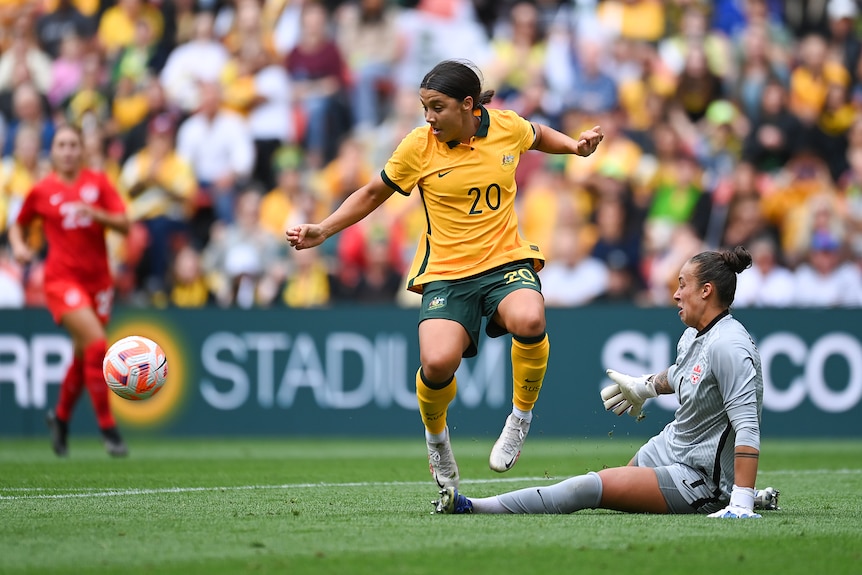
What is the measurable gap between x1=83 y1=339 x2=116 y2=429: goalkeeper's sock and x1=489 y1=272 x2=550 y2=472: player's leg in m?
4.74

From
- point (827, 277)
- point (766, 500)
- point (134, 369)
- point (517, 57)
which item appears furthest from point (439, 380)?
point (517, 57)

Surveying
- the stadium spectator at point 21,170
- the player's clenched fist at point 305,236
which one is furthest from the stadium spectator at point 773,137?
the player's clenched fist at point 305,236

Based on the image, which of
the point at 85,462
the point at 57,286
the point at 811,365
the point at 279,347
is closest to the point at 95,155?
the point at 279,347

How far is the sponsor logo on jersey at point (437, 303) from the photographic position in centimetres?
724

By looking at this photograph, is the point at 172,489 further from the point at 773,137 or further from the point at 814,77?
the point at 814,77

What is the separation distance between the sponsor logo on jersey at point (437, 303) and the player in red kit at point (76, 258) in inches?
187

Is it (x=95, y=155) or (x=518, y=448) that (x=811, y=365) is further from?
(x=95, y=155)

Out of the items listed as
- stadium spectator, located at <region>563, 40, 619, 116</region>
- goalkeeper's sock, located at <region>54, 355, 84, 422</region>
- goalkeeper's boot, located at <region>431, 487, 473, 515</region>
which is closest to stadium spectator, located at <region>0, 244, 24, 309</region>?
goalkeeper's sock, located at <region>54, 355, 84, 422</region>

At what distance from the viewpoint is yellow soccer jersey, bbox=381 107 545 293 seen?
24.1ft

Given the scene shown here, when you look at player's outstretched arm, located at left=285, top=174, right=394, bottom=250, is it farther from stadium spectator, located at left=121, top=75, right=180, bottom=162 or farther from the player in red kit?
stadium spectator, located at left=121, top=75, right=180, bottom=162

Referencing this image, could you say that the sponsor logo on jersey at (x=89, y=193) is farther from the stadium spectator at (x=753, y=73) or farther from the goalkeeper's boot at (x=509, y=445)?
the stadium spectator at (x=753, y=73)

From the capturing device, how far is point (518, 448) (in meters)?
7.34

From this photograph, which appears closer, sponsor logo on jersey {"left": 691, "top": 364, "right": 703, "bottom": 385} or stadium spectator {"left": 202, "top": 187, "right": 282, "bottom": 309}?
sponsor logo on jersey {"left": 691, "top": 364, "right": 703, "bottom": 385}

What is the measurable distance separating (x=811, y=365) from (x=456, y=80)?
24.6ft
